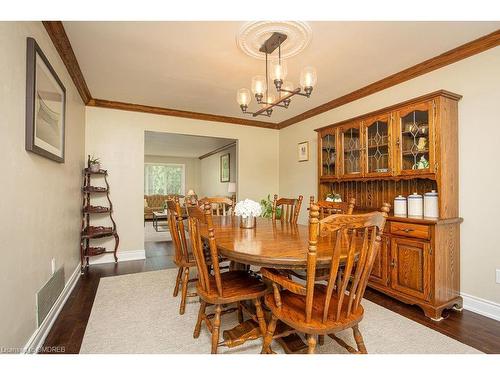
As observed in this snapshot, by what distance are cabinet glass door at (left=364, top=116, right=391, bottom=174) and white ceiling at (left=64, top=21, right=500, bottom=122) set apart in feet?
1.87

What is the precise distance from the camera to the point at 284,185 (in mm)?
5023

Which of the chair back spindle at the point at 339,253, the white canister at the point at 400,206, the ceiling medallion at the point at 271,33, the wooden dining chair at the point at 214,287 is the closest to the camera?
the chair back spindle at the point at 339,253

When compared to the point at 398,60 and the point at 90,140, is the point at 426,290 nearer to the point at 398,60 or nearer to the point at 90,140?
the point at 398,60

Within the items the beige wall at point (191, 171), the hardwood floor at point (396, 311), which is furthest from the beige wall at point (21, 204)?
the beige wall at point (191, 171)

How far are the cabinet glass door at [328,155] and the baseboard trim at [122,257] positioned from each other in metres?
3.02

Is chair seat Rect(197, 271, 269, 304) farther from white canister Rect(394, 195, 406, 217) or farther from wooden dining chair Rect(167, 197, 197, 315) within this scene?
white canister Rect(394, 195, 406, 217)

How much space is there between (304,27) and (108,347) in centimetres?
269

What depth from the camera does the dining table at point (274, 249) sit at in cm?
138

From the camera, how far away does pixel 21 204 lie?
5.11ft

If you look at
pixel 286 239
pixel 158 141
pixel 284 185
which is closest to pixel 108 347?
pixel 286 239

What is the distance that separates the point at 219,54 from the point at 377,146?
1923 millimetres

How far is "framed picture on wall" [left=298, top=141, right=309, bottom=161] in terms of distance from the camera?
4385mm

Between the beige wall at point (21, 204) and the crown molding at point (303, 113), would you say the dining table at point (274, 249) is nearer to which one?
the beige wall at point (21, 204)

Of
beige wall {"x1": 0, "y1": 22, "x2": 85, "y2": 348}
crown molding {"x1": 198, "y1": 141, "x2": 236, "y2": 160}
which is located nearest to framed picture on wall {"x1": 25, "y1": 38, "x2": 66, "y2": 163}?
beige wall {"x1": 0, "y1": 22, "x2": 85, "y2": 348}
